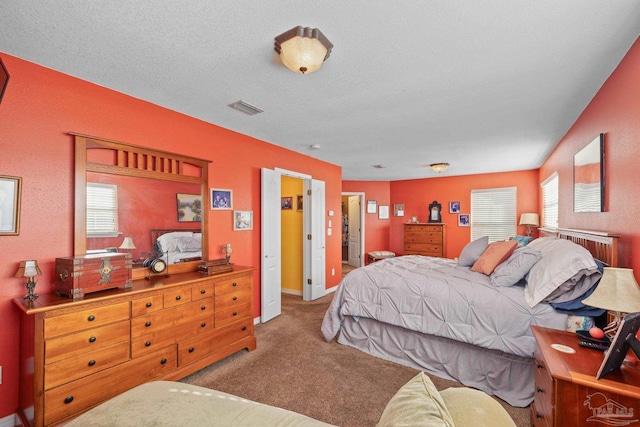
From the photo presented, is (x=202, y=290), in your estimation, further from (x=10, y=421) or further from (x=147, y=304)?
(x=10, y=421)

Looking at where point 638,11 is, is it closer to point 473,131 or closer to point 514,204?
point 473,131

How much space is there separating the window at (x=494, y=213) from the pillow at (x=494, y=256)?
3.78 metres

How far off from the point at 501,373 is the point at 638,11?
260 cm

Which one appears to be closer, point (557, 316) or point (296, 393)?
point (557, 316)

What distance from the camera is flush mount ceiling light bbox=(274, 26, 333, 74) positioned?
1659 mm

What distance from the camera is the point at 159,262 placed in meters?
2.71

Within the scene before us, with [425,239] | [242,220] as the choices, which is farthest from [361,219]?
[242,220]

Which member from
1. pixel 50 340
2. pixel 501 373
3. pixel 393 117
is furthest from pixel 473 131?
pixel 50 340

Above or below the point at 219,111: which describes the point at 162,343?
below

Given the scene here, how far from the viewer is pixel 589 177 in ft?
8.35

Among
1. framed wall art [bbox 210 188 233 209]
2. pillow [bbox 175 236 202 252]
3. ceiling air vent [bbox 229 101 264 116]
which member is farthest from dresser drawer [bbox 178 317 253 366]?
ceiling air vent [bbox 229 101 264 116]

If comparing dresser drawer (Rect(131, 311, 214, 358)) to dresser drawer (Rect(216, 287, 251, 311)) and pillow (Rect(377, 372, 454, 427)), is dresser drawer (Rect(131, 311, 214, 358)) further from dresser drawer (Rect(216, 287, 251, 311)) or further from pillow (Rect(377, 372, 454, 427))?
pillow (Rect(377, 372, 454, 427))

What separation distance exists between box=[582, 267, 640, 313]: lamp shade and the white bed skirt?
4.01 feet

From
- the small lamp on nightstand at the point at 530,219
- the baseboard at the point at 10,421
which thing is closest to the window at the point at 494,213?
the small lamp on nightstand at the point at 530,219
